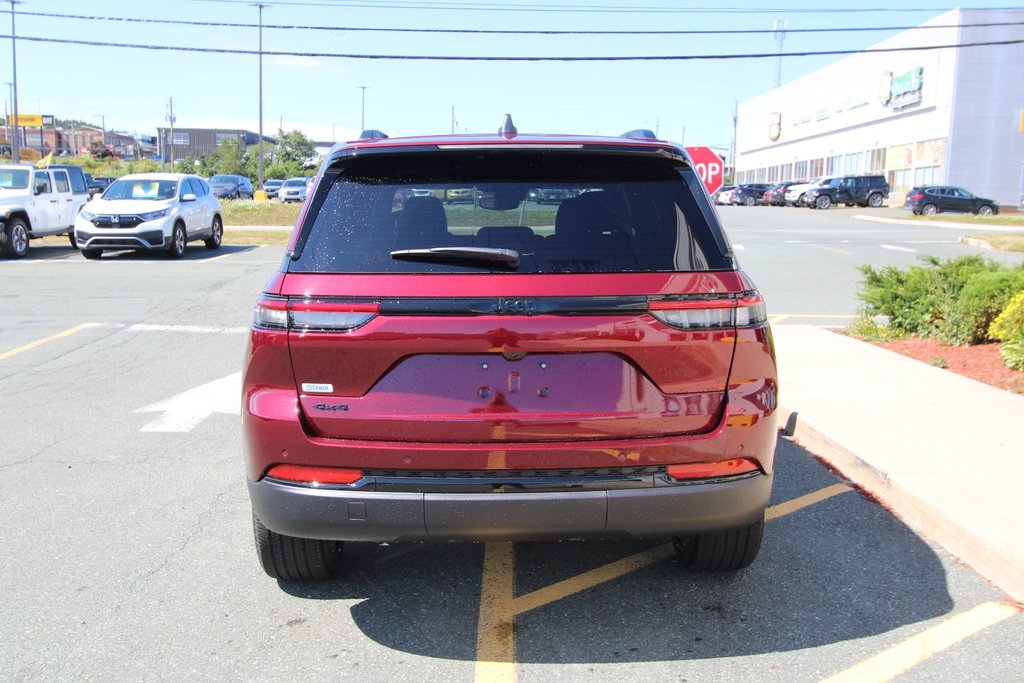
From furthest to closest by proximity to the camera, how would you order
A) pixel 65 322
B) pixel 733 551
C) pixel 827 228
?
pixel 827 228, pixel 65 322, pixel 733 551

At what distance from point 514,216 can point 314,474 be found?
1.21 metres

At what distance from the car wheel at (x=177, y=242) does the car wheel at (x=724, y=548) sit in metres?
18.1

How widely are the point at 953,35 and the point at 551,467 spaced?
57.6 meters

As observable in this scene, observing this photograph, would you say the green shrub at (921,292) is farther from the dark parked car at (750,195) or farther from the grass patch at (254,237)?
the dark parked car at (750,195)

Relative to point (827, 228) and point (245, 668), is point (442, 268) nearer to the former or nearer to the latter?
point (245, 668)

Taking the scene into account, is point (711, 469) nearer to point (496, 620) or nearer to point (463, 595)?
point (496, 620)

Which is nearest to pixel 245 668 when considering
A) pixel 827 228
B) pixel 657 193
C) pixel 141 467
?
pixel 657 193

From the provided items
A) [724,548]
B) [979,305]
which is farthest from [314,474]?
[979,305]

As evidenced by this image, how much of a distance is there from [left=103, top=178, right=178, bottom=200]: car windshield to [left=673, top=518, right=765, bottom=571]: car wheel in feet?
61.6

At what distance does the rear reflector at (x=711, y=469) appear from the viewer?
11.0ft

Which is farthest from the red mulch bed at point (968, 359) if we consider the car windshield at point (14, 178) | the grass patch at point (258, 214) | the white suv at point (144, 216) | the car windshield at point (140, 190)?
the grass patch at point (258, 214)

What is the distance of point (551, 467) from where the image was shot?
3305 millimetres

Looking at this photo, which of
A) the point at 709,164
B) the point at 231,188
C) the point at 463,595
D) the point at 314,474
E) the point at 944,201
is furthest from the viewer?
the point at 231,188

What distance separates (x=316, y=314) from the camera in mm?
3295
